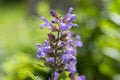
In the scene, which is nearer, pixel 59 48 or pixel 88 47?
pixel 59 48

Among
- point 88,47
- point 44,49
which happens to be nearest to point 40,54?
point 44,49

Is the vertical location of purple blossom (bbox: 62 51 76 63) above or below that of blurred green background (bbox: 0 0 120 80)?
below

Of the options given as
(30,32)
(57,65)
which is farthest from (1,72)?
(57,65)

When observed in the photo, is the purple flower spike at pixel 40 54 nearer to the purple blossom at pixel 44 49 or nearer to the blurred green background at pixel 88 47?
the purple blossom at pixel 44 49

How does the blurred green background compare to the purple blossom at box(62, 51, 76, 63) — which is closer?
the purple blossom at box(62, 51, 76, 63)

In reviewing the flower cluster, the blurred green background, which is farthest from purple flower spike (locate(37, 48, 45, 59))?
the blurred green background

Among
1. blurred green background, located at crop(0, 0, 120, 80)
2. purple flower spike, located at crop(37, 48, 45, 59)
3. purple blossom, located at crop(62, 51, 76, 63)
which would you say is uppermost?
blurred green background, located at crop(0, 0, 120, 80)

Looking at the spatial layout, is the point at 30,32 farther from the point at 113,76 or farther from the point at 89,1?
the point at 113,76

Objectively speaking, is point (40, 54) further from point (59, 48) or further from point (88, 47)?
point (88, 47)

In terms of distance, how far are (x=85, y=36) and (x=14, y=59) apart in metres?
0.73

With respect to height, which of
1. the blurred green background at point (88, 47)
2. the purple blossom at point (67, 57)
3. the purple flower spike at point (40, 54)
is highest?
the blurred green background at point (88, 47)

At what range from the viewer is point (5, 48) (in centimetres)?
534


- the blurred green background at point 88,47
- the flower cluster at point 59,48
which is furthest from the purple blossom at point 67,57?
the blurred green background at point 88,47

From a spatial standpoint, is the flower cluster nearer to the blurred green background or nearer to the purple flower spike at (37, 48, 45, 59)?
the purple flower spike at (37, 48, 45, 59)
